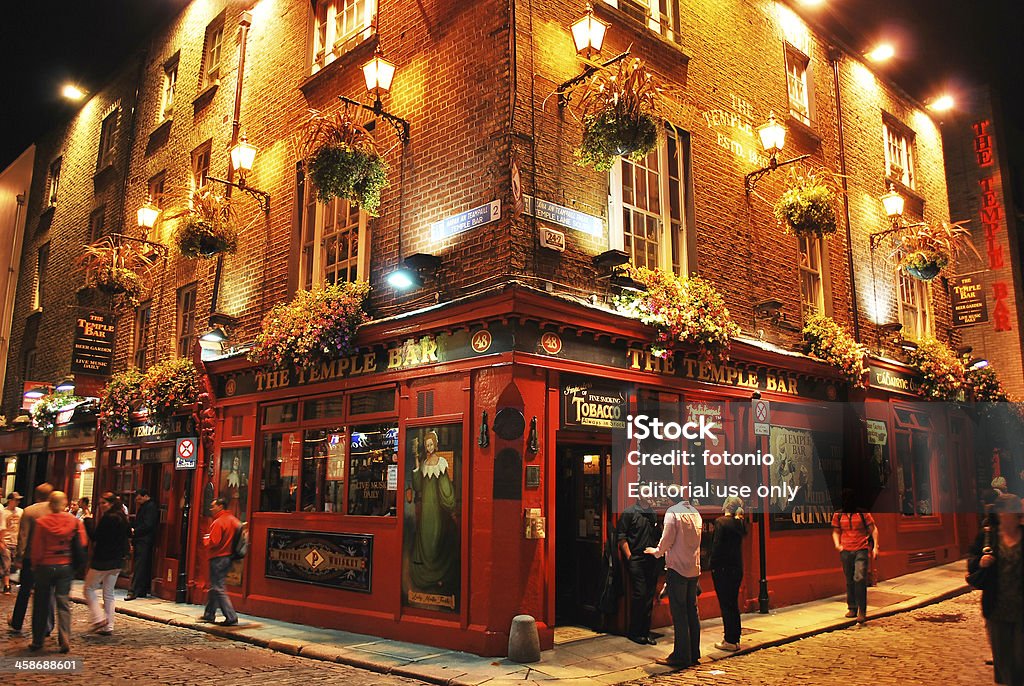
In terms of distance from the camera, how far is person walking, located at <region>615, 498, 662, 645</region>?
9727mm

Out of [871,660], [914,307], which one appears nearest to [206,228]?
[871,660]

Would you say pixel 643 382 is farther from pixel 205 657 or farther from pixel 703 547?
pixel 205 657

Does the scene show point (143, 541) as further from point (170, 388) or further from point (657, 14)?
point (657, 14)

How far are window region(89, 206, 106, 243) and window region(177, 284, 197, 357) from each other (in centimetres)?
577

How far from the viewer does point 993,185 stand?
2250 centimetres

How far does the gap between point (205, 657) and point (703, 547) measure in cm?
709

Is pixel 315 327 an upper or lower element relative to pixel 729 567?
upper

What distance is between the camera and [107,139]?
21297mm

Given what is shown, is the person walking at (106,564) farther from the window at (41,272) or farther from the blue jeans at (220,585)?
the window at (41,272)

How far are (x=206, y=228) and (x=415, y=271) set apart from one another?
4.82 m

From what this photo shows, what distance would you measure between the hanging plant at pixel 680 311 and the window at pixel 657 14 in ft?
14.3

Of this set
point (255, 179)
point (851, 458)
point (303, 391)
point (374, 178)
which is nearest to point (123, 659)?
point (303, 391)

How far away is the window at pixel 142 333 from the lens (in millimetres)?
17188

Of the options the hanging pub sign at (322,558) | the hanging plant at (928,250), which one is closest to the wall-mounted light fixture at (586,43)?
the hanging pub sign at (322,558)
